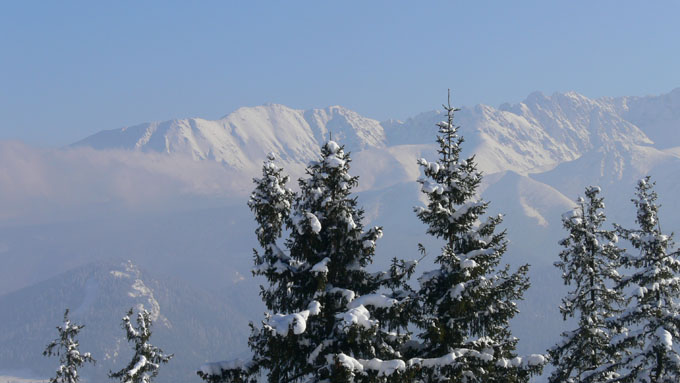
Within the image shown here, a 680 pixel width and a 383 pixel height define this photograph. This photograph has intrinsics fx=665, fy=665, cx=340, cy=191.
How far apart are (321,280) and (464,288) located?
3.95 m

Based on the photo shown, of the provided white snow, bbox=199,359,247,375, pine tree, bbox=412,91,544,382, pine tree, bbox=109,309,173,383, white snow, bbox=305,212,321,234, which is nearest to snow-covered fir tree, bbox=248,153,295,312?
white snow, bbox=305,212,321,234

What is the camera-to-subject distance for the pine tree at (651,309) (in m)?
19.7

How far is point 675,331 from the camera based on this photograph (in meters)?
20.0

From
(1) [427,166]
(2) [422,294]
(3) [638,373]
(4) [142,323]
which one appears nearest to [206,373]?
(2) [422,294]

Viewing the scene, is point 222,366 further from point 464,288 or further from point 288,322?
point 464,288

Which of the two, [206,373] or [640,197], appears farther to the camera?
[640,197]

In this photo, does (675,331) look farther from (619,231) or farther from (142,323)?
(142,323)

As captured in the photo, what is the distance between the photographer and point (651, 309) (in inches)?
808

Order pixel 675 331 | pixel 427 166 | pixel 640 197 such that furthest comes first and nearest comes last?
pixel 640 197
pixel 675 331
pixel 427 166

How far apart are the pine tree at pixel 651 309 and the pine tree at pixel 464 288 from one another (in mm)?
3817

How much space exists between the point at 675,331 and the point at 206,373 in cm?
1391

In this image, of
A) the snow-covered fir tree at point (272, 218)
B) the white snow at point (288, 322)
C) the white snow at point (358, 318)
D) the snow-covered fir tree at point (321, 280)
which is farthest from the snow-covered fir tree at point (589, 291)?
the white snow at point (288, 322)

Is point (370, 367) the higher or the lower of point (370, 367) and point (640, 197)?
the lower

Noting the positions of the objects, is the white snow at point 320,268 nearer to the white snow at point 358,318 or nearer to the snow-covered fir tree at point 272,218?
the snow-covered fir tree at point 272,218
